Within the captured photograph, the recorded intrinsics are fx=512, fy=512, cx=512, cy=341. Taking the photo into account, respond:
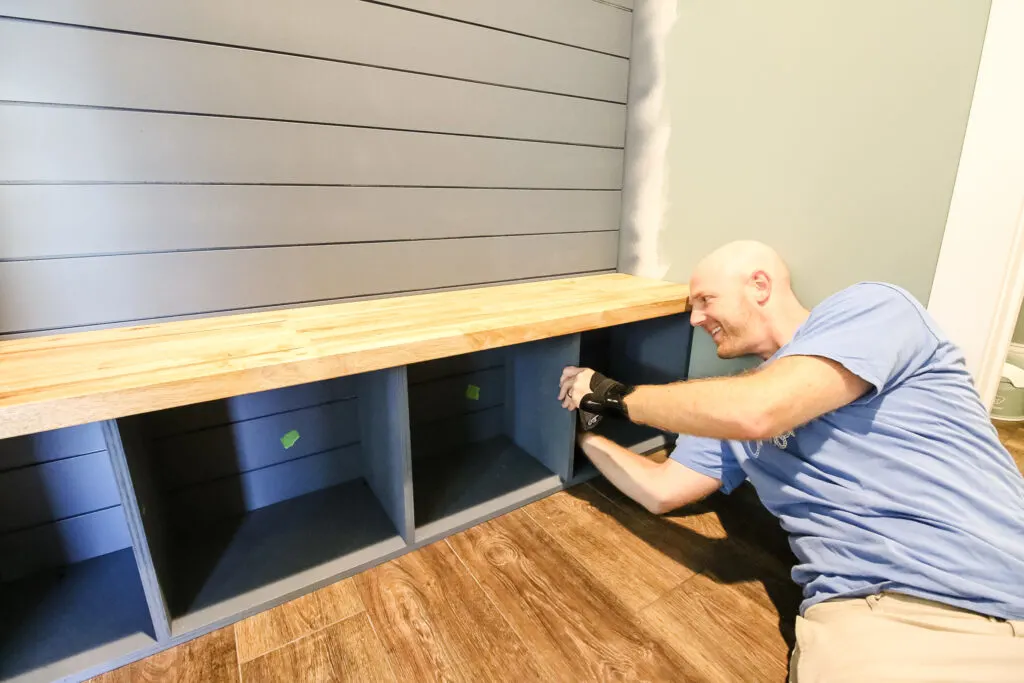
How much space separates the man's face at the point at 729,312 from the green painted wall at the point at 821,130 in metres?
0.37

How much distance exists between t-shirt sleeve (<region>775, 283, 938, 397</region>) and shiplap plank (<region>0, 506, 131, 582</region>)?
1.53 meters

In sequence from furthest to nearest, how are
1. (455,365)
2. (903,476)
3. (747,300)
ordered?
(455,365)
(747,300)
(903,476)

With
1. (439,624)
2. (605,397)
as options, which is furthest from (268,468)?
(605,397)

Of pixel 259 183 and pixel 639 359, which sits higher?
pixel 259 183

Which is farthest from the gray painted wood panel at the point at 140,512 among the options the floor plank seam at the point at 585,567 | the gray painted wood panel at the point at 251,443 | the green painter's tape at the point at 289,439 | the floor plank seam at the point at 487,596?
the floor plank seam at the point at 585,567

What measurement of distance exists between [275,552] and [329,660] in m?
0.36

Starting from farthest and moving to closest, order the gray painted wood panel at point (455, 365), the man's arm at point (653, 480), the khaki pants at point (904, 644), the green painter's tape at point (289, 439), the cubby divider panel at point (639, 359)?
the cubby divider panel at point (639, 359)
the gray painted wood panel at point (455, 365)
the green painter's tape at point (289, 439)
the man's arm at point (653, 480)
the khaki pants at point (904, 644)

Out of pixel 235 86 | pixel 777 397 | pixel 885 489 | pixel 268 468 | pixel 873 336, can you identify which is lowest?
pixel 268 468

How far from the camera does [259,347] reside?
1.00 metres

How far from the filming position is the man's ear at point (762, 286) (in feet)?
3.96

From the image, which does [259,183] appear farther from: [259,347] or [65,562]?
[65,562]

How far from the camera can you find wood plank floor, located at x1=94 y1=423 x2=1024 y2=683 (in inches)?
38.0

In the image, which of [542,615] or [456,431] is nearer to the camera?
[542,615]

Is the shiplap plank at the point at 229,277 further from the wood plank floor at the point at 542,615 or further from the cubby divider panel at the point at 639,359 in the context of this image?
the wood plank floor at the point at 542,615
